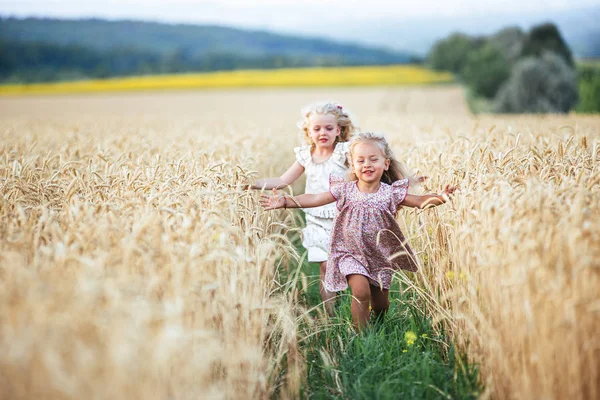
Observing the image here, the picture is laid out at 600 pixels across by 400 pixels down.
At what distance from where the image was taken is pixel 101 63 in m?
68.4

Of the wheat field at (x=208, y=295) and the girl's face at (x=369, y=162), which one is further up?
the girl's face at (x=369, y=162)

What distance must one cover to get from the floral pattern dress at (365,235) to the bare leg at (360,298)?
5 centimetres

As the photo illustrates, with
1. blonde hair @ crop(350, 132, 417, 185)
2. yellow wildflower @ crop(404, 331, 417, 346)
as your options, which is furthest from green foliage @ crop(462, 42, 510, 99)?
yellow wildflower @ crop(404, 331, 417, 346)

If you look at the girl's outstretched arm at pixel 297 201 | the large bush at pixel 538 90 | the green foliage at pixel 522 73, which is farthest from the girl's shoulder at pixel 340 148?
the large bush at pixel 538 90

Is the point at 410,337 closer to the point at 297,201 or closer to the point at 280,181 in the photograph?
the point at 297,201

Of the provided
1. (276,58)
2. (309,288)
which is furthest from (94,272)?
(276,58)

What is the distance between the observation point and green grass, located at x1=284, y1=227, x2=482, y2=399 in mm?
3141

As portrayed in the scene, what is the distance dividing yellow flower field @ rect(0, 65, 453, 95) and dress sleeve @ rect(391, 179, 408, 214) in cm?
5108

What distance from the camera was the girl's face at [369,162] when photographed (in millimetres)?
3881

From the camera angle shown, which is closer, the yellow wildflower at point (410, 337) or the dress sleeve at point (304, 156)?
the yellow wildflower at point (410, 337)

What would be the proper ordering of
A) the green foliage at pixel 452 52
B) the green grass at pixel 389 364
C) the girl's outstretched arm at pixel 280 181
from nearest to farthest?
the green grass at pixel 389 364
the girl's outstretched arm at pixel 280 181
the green foliage at pixel 452 52

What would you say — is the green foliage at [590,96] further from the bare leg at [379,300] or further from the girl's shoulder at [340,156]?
the bare leg at [379,300]

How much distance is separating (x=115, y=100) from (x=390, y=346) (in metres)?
41.8

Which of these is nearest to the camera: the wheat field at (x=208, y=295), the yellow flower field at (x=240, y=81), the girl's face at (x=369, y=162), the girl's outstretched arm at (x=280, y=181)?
the wheat field at (x=208, y=295)
